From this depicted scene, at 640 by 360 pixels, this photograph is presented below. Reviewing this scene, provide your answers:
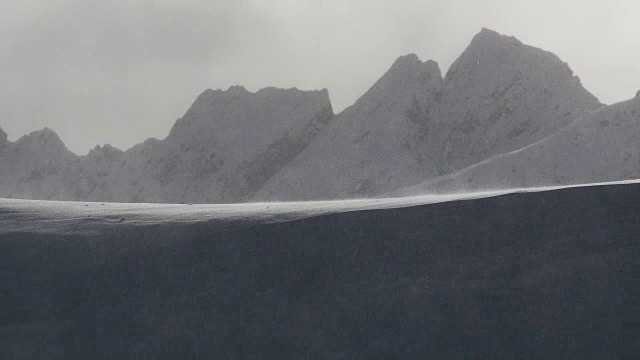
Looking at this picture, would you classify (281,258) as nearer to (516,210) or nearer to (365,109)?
(516,210)

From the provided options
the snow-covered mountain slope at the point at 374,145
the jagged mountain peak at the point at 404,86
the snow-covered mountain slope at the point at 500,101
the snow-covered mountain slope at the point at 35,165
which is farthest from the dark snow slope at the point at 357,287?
the snow-covered mountain slope at the point at 35,165

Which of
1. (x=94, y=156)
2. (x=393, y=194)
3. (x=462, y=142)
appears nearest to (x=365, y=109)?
(x=462, y=142)

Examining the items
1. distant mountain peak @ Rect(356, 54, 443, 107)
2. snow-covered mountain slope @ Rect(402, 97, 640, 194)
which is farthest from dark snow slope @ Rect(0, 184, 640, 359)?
distant mountain peak @ Rect(356, 54, 443, 107)

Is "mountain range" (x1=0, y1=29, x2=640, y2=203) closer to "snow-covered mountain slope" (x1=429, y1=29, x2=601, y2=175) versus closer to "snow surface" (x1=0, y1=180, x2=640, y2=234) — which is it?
"snow-covered mountain slope" (x1=429, y1=29, x2=601, y2=175)

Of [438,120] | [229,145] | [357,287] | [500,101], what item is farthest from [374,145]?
[357,287]

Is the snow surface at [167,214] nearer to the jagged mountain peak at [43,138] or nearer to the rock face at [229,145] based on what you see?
the rock face at [229,145]

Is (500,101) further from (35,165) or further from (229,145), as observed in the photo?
(35,165)
